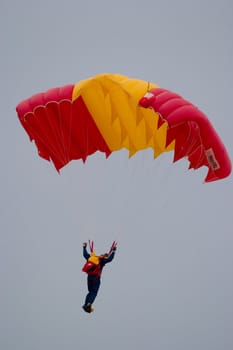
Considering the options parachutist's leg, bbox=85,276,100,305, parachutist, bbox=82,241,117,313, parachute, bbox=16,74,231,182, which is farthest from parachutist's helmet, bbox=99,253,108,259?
parachute, bbox=16,74,231,182

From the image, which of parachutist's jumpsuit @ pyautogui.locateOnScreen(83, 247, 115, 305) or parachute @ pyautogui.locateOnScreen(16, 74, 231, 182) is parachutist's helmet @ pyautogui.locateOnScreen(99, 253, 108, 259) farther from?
parachute @ pyautogui.locateOnScreen(16, 74, 231, 182)

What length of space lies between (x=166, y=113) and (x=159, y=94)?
65cm

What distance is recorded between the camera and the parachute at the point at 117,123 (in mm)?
20594

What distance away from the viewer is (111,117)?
22.8 m

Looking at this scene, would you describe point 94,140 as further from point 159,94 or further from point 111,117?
point 159,94

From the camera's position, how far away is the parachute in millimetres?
20594

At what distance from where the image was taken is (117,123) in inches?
905

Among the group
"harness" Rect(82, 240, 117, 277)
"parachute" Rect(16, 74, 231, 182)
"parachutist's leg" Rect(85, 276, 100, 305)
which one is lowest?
"parachutist's leg" Rect(85, 276, 100, 305)

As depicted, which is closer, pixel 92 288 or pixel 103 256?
pixel 92 288

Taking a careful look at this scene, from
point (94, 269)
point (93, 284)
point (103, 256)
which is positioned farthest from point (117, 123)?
point (93, 284)

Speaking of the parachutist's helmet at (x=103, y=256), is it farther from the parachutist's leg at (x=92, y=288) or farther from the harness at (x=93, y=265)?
the parachutist's leg at (x=92, y=288)

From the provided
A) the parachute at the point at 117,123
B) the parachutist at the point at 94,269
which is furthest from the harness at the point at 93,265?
the parachute at the point at 117,123

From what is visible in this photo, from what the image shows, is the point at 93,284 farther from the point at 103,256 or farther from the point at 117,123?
the point at 117,123

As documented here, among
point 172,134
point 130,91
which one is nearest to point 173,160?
point 172,134
